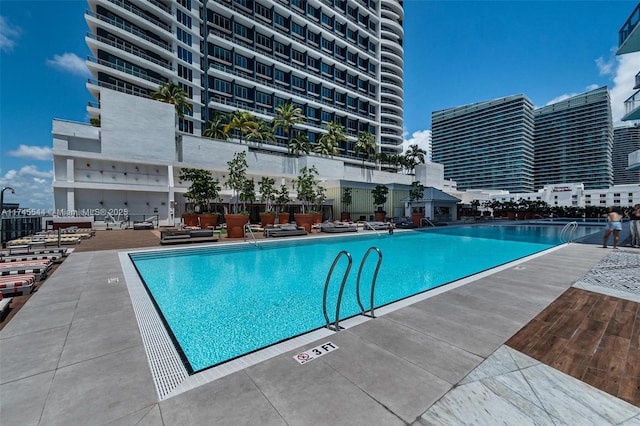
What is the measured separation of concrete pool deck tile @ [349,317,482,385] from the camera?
2.66 meters

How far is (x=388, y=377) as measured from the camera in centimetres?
253

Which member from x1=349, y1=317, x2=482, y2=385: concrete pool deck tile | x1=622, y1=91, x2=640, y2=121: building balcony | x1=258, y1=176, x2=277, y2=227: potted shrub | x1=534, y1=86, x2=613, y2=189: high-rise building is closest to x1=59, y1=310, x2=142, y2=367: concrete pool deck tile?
x1=349, y1=317, x2=482, y2=385: concrete pool deck tile

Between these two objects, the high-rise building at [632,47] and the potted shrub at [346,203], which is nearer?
the high-rise building at [632,47]

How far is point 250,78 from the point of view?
43.2m

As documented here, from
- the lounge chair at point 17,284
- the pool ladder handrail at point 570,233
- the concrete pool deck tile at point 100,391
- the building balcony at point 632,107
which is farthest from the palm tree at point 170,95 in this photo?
the building balcony at point 632,107

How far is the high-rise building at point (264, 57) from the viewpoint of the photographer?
31.6 meters

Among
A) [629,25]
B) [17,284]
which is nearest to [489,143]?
[629,25]

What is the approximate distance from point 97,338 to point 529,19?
27392 millimetres

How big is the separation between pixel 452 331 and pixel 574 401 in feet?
4.43

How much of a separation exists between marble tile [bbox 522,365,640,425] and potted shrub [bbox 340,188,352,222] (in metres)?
26.2

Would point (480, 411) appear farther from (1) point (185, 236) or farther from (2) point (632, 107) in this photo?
(2) point (632, 107)

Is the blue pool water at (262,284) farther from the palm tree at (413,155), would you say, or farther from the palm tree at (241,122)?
the palm tree at (413,155)

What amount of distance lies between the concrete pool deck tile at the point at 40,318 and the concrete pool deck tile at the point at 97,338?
308 mm

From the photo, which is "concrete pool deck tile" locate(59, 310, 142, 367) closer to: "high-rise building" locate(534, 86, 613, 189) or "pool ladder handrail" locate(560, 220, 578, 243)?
"pool ladder handrail" locate(560, 220, 578, 243)
